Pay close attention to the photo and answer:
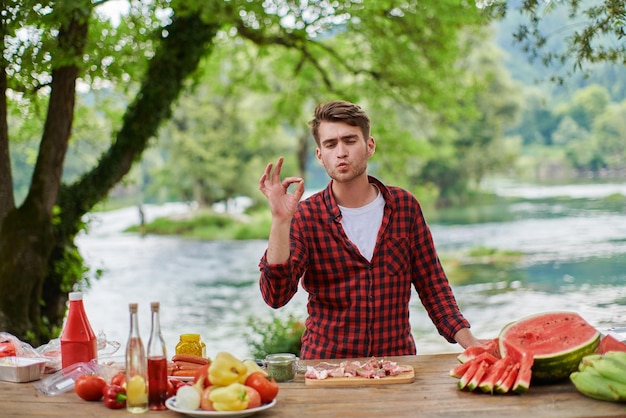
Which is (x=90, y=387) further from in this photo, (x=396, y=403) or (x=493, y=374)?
(x=493, y=374)

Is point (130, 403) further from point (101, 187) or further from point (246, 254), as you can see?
point (246, 254)

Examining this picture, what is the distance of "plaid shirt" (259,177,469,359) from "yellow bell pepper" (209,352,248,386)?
Answer: 2.96 feet

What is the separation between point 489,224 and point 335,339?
22.3 meters

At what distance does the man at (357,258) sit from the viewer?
3398 mm

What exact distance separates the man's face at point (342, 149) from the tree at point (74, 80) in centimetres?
255

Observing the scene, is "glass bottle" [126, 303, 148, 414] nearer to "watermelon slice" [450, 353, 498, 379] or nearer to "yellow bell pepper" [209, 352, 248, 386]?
"yellow bell pepper" [209, 352, 248, 386]

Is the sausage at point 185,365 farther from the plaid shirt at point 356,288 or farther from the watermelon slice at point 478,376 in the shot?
the watermelon slice at point 478,376

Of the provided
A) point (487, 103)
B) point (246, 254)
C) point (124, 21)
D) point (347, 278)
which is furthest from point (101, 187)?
point (487, 103)

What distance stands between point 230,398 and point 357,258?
3.90ft

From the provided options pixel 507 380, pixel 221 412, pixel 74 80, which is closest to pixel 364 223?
pixel 507 380

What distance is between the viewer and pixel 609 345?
9.57 feet

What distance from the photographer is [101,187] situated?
7.78 m

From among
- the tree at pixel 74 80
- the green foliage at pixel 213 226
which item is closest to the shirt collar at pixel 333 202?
the tree at pixel 74 80

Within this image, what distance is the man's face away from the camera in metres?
3.36
